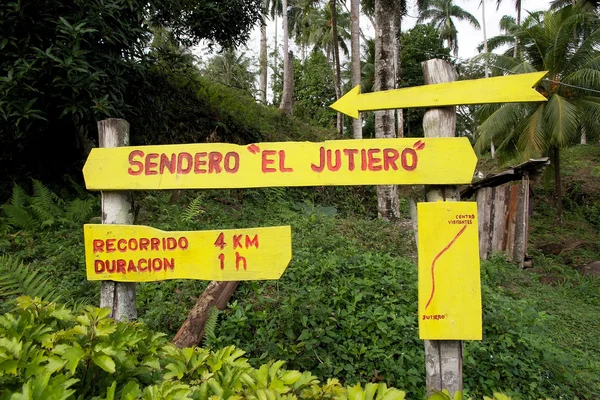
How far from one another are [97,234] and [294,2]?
2307 cm

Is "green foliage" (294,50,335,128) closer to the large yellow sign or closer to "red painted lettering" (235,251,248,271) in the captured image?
the large yellow sign

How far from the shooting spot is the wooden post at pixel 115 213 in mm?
2338

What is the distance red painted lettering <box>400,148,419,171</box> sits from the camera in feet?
6.87

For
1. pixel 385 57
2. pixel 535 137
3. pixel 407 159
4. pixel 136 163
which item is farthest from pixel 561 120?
pixel 136 163

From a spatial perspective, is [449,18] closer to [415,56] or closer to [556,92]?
[415,56]

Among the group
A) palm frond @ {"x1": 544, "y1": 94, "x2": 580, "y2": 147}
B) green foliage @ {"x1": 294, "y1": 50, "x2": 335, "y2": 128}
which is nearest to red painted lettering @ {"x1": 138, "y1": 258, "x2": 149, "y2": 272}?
palm frond @ {"x1": 544, "y1": 94, "x2": 580, "y2": 147}

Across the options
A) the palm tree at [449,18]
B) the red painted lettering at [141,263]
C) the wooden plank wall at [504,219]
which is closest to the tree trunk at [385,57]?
the wooden plank wall at [504,219]

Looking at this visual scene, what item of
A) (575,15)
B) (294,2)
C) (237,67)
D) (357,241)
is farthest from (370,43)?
(357,241)

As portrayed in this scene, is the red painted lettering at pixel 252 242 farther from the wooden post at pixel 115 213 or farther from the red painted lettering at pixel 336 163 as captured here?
the wooden post at pixel 115 213

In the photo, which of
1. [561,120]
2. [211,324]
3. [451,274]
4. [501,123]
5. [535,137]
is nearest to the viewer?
[451,274]

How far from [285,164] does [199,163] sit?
48 cm

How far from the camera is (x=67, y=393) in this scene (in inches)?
41.3

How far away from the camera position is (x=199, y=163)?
2.21 meters

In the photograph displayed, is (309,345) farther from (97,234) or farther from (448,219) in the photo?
(97,234)
